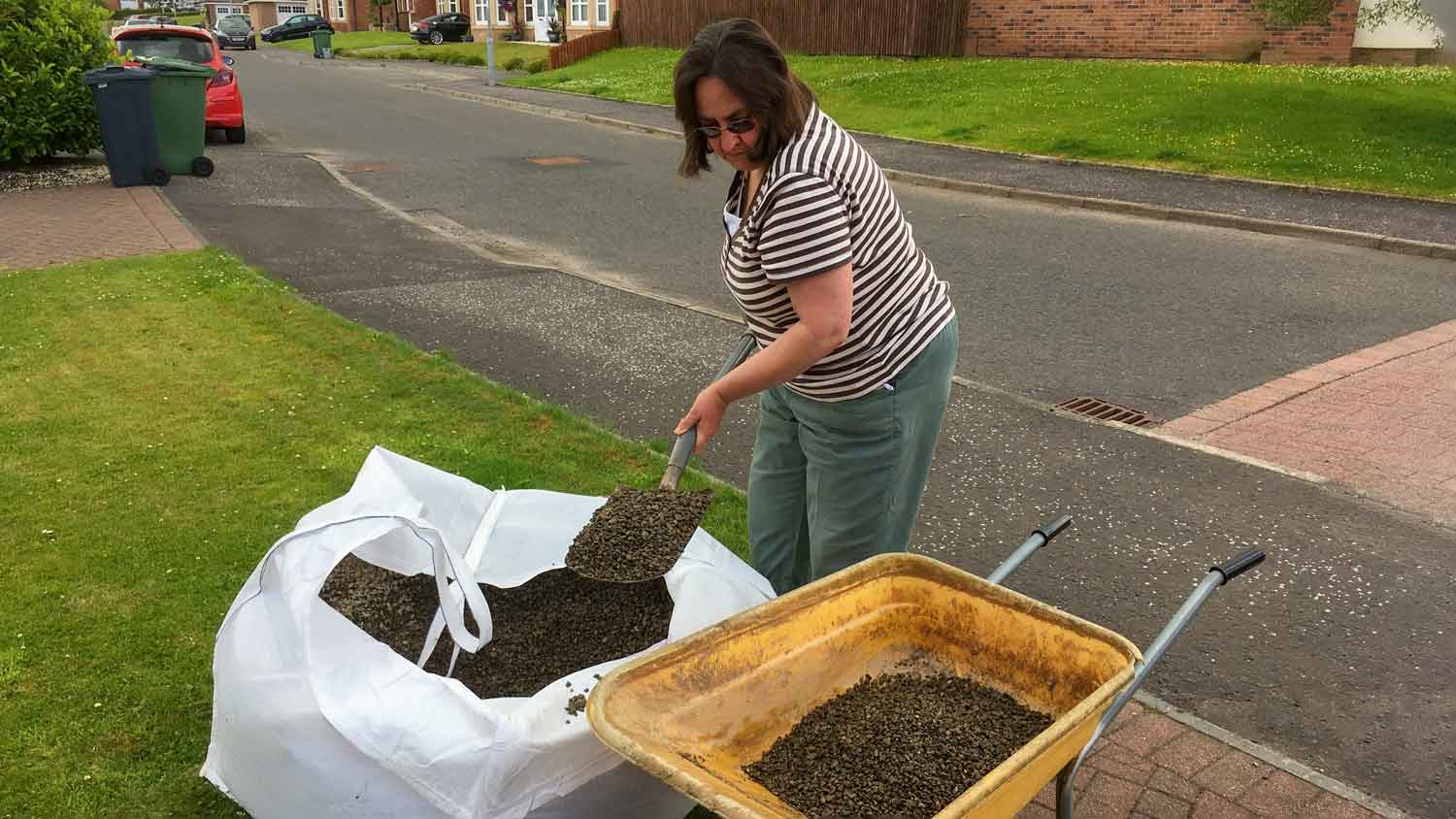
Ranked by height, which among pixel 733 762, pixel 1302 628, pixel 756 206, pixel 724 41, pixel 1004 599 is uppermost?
pixel 724 41

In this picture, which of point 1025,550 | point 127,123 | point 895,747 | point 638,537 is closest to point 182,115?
point 127,123

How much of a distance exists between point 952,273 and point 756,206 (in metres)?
6.99

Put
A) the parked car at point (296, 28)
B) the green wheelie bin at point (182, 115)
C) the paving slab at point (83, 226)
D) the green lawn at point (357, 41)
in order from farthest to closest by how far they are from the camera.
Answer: the parked car at point (296, 28) → the green lawn at point (357, 41) → the green wheelie bin at point (182, 115) → the paving slab at point (83, 226)

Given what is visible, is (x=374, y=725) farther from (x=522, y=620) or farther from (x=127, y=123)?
(x=127, y=123)

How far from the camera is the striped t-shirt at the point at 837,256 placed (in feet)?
8.07

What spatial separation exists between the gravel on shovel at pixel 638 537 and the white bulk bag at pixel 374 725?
194mm

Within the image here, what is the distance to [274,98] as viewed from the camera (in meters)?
25.0

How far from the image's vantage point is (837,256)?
8.09 ft

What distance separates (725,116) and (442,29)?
167 feet

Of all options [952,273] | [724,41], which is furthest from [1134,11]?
[724,41]

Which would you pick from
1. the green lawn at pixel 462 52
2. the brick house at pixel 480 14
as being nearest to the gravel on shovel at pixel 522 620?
the brick house at pixel 480 14

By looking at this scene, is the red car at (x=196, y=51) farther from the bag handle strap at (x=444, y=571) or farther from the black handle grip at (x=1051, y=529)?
the black handle grip at (x=1051, y=529)

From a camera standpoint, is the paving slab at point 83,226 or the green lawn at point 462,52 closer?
the paving slab at point 83,226

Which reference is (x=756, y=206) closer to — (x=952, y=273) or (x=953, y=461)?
(x=953, y=461)
